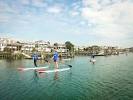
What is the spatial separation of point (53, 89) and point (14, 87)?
5.16 metres

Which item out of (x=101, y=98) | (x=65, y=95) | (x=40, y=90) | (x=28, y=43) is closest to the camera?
(x=101, y=98)

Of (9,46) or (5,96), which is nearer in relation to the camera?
(5,96)

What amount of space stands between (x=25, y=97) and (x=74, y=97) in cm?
519

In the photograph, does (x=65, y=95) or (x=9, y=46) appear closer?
(x=65, y=95)

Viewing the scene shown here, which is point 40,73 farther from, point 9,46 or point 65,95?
point 9,46

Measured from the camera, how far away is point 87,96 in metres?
19.4

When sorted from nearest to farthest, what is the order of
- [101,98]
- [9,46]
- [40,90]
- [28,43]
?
[101,98]
[40,90]
[9,46]
[28,43]

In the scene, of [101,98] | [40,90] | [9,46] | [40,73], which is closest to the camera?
[101,98]

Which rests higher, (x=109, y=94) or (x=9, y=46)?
(x=9, y=46)

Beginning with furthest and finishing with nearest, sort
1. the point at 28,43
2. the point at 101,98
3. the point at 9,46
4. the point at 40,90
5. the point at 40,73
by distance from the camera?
1. the point at 28,43
2. the point at 9,46
3. the point at 40,73
4. the point at 40,90
5. the point at 101,98

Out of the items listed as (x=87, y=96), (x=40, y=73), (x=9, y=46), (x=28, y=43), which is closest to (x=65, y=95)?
(x=87, y=96)

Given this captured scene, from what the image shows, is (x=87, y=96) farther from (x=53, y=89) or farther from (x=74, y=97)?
(x=53, y=89)

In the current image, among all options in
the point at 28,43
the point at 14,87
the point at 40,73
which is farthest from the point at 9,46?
the point at 14,87

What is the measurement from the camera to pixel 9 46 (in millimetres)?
135875
